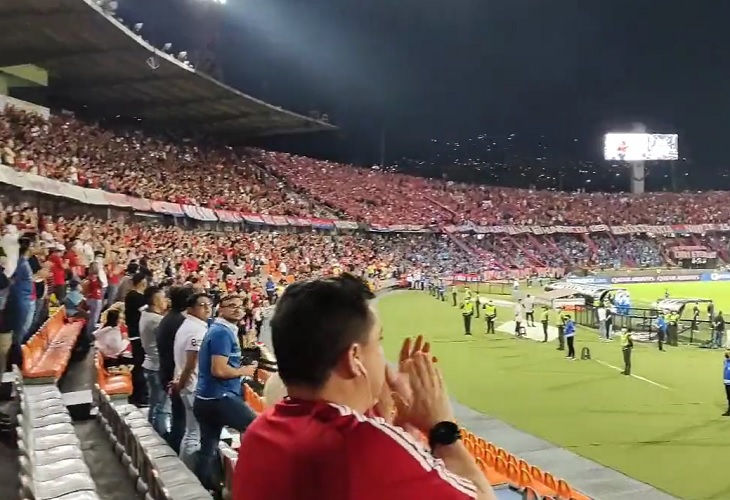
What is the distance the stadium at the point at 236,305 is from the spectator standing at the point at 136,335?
28 mm

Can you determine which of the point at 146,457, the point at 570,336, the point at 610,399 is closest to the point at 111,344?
the point at 146,457

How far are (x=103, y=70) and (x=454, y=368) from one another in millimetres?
19263

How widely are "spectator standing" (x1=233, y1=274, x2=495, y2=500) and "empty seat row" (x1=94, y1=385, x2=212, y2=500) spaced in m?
2.71

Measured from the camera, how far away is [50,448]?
16.4 feet

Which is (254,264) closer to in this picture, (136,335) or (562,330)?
(562,330)

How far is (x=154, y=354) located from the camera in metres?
6.86

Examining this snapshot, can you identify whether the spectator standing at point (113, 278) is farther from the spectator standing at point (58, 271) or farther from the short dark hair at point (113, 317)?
the short dark hair at point (113, 317)

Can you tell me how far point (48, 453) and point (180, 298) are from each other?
1530 mm

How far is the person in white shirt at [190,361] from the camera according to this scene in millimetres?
5477

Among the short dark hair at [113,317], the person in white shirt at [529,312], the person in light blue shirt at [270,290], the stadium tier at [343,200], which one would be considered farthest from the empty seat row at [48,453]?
the person in white shirt at [529,312]

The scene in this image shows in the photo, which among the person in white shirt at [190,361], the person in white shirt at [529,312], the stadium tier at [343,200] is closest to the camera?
the person in white shirt at [190,361]

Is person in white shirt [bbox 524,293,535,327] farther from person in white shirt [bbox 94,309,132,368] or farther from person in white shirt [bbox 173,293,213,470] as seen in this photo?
person in white shirt [bbox 173,293,213,470]

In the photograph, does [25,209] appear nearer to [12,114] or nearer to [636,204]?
[12,114]

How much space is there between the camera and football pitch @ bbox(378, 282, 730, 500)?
424 inches
